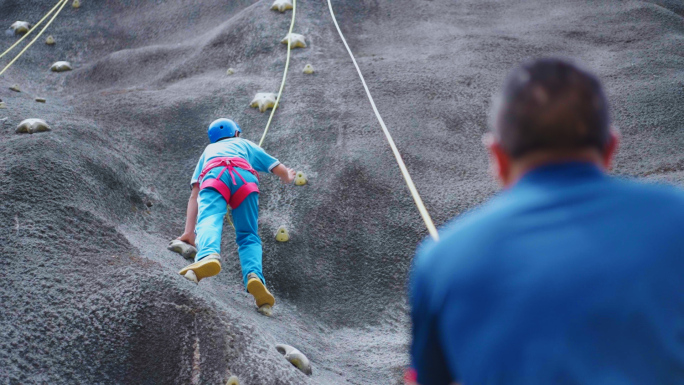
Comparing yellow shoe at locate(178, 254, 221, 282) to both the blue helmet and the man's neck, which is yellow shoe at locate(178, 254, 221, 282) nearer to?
the blue helmet

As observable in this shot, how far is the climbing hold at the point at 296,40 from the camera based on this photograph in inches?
298

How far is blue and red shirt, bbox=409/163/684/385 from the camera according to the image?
918 millimetres

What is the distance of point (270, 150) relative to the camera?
589 centimetres

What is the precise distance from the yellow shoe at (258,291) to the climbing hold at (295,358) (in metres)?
0.66

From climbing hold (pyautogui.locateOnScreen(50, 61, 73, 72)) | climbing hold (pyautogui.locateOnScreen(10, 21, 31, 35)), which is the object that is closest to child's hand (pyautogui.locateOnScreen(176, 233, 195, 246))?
climbing hold (pyautogui.locateOnScreen(50, 61, 73, 72))

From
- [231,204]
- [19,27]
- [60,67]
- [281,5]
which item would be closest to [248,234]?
[231,204]

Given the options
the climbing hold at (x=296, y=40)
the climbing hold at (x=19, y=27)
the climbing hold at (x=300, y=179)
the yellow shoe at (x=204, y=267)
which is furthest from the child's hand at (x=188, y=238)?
the climbing hold at (x=19, y=27)

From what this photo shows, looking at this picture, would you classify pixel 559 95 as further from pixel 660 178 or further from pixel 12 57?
pixel 12 57

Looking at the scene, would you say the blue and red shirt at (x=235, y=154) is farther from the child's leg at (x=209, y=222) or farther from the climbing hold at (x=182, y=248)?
the climbing hold at (x=182, y=248)

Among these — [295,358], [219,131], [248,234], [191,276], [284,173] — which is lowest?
[295,358]

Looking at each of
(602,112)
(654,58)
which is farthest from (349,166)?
(602,112)

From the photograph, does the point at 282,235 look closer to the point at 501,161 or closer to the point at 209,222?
the point at 209,222

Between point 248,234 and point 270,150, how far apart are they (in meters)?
1.88

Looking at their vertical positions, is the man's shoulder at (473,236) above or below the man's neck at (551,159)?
below
